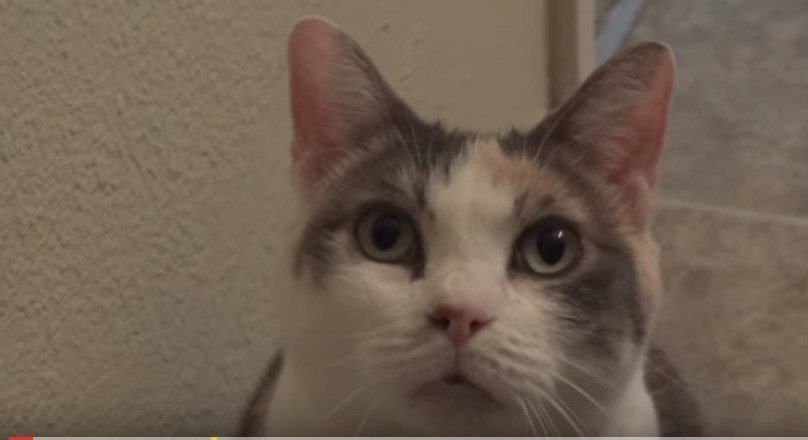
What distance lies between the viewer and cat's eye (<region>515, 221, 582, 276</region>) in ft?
2.78

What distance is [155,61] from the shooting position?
3.34 feet

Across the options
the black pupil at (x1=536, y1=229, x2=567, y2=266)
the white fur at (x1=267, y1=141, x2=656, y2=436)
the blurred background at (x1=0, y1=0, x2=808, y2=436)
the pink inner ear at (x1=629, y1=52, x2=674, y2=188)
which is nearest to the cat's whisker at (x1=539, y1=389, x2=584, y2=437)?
the white fur at (x1=267, y1=141, x2=656, y2=436)

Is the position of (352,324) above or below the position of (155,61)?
below

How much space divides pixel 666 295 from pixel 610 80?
0.69 meters

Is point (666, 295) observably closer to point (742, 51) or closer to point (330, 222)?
point (330, 222)

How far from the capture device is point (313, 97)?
932mm

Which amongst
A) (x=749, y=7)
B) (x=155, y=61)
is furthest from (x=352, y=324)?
(x=749, y=7)

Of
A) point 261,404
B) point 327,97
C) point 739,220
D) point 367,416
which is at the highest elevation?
point 327,97

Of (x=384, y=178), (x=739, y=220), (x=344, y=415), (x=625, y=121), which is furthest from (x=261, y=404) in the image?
(x=739, y=220)

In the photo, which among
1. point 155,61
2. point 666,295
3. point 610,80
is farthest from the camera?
point 666,295

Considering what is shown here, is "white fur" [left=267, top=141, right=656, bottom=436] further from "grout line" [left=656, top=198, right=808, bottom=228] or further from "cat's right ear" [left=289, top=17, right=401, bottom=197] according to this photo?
"grout line" [left=656, top=198, right=808, bottom=228]

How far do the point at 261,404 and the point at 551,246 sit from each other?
1.23ft

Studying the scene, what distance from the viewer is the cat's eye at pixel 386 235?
852 mm

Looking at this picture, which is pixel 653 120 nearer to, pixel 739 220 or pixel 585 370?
pixel 585 370
